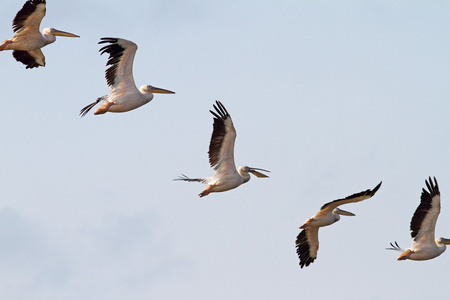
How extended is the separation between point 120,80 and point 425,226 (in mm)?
6866

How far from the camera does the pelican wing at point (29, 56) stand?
2536 cm

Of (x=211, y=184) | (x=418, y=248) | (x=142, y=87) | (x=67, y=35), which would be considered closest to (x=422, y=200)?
(x=418, y=248)

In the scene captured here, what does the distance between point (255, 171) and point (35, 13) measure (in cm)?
552

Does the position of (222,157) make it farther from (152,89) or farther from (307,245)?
(307,245)

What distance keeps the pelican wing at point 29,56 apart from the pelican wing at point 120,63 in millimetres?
2587

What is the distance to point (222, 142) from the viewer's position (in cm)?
2266

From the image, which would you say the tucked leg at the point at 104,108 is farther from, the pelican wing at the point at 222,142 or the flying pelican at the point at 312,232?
the flying pelican at the point at 312,232

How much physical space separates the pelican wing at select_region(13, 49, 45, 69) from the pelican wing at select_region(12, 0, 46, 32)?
5.39ft

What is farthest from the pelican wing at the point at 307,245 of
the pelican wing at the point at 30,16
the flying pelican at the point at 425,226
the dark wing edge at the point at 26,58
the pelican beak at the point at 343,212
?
the pelican wing at the point at 30,16

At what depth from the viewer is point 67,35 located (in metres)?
25.0

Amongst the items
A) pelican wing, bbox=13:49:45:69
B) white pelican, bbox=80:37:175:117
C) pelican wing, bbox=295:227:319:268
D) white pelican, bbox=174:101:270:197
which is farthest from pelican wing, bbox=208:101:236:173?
pelican wing, bbox=13:49:45:69

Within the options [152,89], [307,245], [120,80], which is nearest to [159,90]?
[152,89]

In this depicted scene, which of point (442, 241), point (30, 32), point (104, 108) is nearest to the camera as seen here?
point (104, 108)

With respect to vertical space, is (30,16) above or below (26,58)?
below
